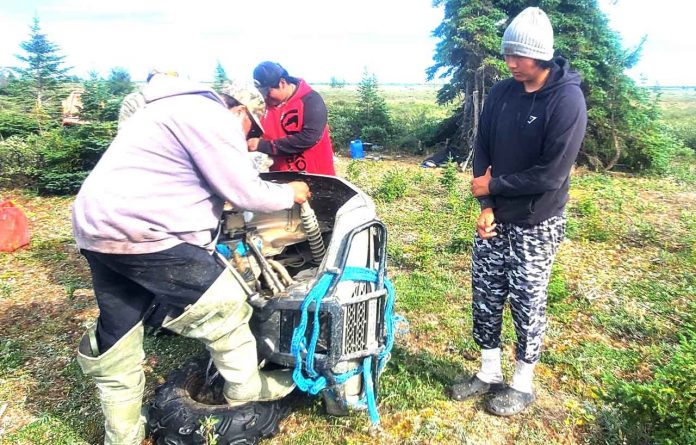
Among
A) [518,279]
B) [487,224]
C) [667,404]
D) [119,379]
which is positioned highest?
[487,224]

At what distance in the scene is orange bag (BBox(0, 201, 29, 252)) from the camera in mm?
5746

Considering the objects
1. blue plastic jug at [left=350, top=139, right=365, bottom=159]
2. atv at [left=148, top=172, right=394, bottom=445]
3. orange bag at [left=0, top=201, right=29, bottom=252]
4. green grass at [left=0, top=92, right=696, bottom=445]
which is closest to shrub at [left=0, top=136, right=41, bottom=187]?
green grass at [left=0, top=92, right=696, bottom=445]

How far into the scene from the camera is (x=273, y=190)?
2357mm

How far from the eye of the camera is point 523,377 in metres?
2.91

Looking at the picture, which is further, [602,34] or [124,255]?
[602,34]

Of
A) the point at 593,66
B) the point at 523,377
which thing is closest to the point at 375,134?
the point at 593,66

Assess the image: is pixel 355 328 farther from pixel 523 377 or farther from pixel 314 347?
pixel 523 377

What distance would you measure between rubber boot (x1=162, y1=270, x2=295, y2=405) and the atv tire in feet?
0.26

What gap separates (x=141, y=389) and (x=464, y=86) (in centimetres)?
1267

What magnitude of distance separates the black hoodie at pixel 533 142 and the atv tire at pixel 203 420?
5.69ft

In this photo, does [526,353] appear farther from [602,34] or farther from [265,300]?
[602,34]

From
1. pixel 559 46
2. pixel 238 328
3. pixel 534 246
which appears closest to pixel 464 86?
pixel 559 46

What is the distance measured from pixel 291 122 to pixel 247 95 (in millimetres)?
1476

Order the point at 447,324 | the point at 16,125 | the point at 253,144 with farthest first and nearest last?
1. the point at 16,125
2. the point at 447,324
3. the point at 253,144
